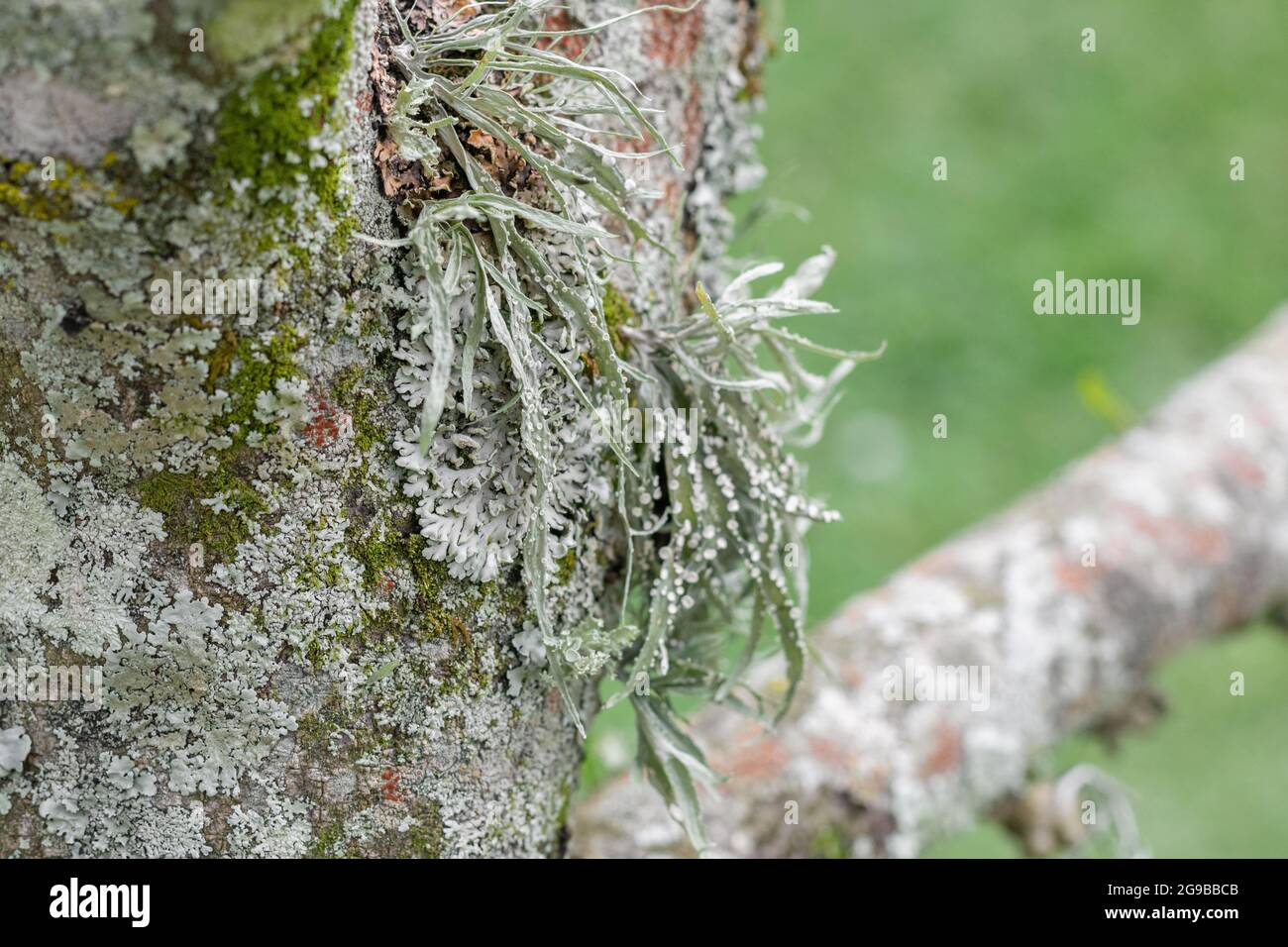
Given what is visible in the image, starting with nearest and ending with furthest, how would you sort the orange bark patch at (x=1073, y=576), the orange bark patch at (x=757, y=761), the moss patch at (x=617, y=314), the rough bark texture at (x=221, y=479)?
the rough bark texture at (x=221, y=479)
the moss patch at (x=617, y=314)
the orange bark patch at (x=757, y=761)
the orange bark patch at (x=1073, y=576)

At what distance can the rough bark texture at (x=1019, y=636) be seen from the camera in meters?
1.42

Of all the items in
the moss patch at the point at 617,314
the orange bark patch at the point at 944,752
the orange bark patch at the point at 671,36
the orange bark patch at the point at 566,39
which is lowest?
the orange bark patch at the point at 944,752

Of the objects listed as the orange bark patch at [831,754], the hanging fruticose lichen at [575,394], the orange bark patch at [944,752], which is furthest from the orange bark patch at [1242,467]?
the hanging fruticose lichen at [575,394]

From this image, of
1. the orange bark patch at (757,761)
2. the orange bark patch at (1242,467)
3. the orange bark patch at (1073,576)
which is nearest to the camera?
the orange bark patch at (757,761)

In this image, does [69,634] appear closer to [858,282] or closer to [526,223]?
[526,223]

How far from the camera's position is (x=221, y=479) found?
0.81 meters

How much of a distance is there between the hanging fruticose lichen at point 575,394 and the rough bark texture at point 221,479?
4cm

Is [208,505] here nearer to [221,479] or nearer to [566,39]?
[221,479]

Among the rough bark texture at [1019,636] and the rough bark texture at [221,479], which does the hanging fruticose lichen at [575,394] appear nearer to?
the rough bark texture at [221,479]

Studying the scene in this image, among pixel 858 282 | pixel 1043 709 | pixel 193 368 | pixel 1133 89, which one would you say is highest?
pixel 1133 89

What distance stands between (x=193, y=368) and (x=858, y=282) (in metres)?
3.18

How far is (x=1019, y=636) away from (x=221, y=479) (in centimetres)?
120
